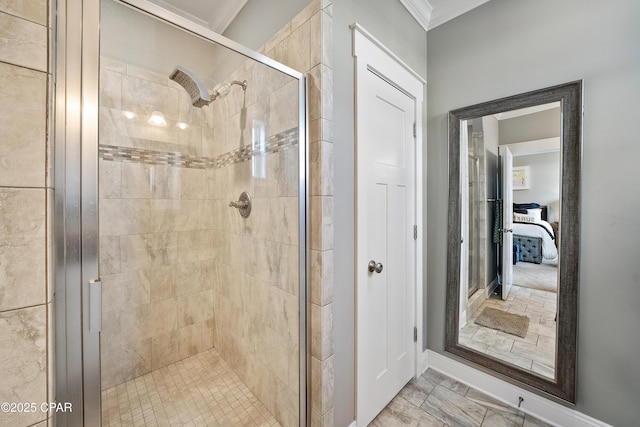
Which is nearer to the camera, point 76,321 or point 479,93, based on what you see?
point 76,321

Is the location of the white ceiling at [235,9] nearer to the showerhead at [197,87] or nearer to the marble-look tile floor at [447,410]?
the showerhead at [197,87]

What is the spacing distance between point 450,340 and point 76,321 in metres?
2.12

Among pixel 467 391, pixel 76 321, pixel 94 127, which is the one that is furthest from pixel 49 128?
pixel 467 391

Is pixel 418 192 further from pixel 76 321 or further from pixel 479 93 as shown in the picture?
pixel 76 321

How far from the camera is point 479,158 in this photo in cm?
176

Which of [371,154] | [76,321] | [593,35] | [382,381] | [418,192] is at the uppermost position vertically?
[593,35]

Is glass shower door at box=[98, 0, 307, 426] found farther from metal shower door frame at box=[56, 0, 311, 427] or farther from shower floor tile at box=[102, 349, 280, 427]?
metal shower door frame at box=[56, 0, 311, 427]

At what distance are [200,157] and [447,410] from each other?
237cm

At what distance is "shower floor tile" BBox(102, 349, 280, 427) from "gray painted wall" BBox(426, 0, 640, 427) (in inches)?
71.3

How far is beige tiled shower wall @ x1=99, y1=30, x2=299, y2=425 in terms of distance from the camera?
1.32 metres

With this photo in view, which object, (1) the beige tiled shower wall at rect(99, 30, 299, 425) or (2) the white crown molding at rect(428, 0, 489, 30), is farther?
(2) the white crown molding at rect(428, 0, 489, 30)

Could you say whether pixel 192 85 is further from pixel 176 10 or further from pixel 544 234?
pixel 544 234

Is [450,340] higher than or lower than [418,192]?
lower

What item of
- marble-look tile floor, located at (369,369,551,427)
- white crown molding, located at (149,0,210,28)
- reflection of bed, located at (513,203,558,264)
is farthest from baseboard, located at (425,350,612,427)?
white crown molding, located at (149,0,210,28)
